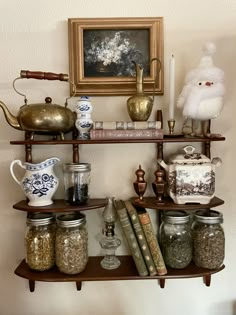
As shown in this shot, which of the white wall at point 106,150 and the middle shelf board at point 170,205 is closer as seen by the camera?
the middle shelf board at point 170,205

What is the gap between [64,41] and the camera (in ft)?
3.38

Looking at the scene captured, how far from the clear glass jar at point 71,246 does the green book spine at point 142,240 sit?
0.16 m

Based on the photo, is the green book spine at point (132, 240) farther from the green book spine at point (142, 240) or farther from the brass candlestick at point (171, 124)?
the brass candlestick at point (171, 124)

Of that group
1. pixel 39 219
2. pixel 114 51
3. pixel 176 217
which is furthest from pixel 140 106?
pixel 39 219

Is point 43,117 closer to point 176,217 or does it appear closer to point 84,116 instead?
point 84,116

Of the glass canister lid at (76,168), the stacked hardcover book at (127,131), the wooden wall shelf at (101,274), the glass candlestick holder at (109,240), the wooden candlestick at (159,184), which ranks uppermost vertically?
the stacked hardcover book at (127,131)

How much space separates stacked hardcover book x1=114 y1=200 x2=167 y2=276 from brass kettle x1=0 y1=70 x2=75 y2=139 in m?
0.31

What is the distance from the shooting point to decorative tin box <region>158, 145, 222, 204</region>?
3.06 ft

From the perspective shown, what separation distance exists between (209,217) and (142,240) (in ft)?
0.73

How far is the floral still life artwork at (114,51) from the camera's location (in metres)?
1.02

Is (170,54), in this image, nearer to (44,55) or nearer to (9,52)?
(44,55)

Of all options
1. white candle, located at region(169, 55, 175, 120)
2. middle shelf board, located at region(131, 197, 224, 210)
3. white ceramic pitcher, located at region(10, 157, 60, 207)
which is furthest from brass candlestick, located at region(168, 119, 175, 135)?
white ceramic pitcher, located at region(10, 157, 60, 207)

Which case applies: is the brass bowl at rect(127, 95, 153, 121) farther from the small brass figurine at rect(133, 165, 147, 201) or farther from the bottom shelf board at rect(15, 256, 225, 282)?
the bottom shelf board at rect(15, 256, 225, 282)

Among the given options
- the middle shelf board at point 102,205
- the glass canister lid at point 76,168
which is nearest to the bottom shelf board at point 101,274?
the middle shelf board at point 102,205
